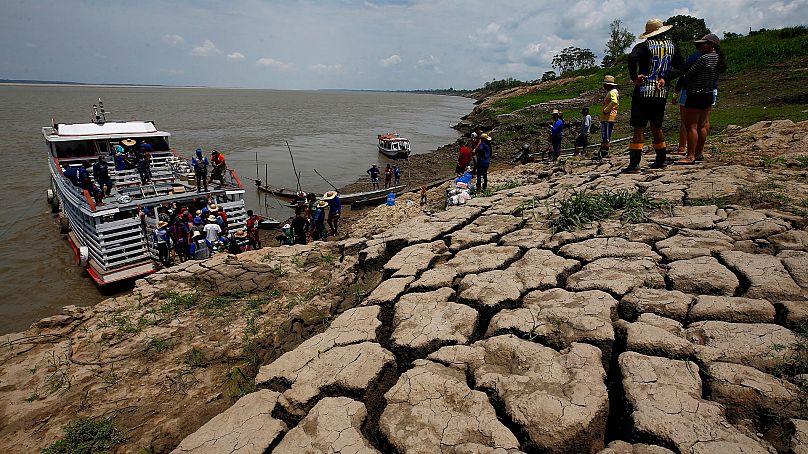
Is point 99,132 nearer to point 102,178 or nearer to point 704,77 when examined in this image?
point 102,178

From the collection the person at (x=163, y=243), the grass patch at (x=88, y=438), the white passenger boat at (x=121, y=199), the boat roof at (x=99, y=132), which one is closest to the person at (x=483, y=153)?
the grass patch at (x=88, y=438)

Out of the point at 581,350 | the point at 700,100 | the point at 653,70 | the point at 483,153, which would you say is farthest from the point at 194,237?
the point at 700,100

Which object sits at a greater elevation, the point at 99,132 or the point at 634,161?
the point at 99,132

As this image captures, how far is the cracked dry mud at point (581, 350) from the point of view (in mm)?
2066

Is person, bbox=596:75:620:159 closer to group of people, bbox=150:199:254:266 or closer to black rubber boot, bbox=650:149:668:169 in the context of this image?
black rubber boot, bbox=650:149:668:169

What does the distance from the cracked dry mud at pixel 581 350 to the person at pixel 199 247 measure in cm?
582

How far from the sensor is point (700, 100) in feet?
17.1

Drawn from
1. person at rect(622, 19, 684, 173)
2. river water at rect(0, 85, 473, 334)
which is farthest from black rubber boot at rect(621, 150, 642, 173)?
river water at rect(0, 85, 473, 334)

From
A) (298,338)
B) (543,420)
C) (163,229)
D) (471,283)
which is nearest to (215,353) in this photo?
(298,338)

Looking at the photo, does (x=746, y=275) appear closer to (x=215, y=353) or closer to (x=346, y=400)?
(x=346, y=400)

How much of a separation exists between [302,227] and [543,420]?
738 cm

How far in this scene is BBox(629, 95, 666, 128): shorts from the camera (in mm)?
5203

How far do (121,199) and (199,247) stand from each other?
8.70 ft

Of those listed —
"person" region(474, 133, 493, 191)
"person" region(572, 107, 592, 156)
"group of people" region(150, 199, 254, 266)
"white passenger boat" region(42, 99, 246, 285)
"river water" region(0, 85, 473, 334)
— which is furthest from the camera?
"person" region(572, 107, 592, 156)
